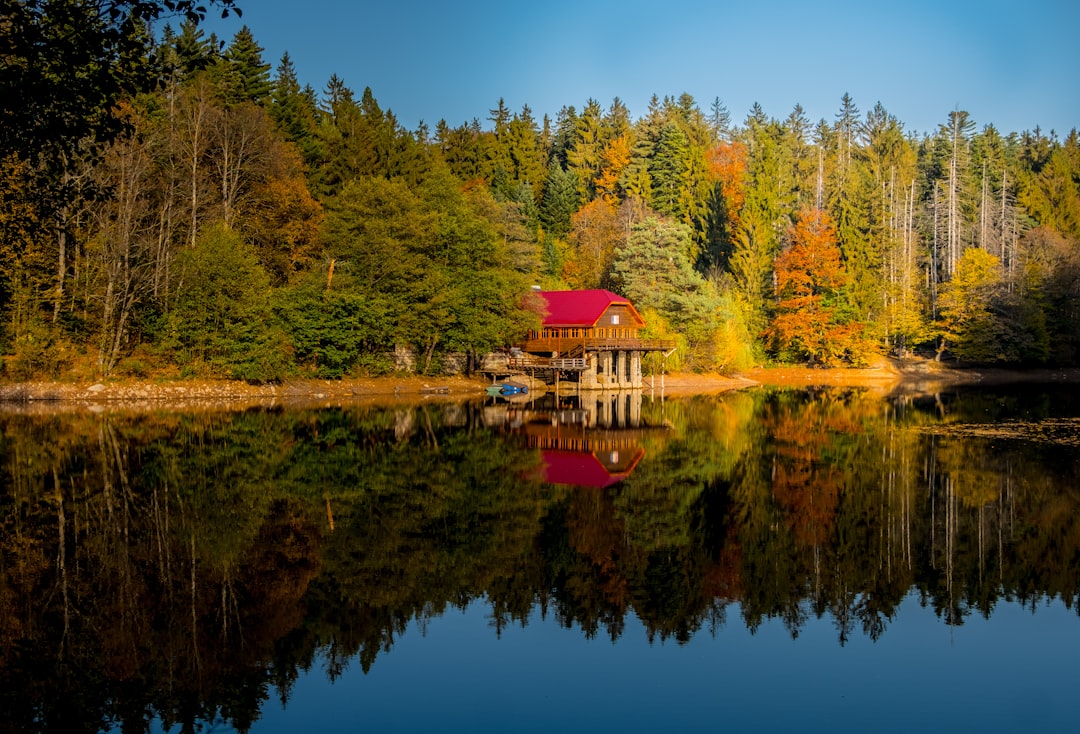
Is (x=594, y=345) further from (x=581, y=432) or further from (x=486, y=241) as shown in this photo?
(x=581, y=432)

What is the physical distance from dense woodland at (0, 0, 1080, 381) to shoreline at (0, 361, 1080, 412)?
3.29 feet

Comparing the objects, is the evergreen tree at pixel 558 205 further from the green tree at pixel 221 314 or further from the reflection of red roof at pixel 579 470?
the reflection of red roof at pixel 579 470

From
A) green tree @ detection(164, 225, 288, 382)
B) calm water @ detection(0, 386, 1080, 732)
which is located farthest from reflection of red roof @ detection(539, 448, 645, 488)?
green tree @ detection(164, 225, 288, 382)

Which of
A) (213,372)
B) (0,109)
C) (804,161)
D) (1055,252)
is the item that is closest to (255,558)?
(0,109)

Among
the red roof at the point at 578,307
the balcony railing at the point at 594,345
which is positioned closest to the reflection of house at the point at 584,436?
the balcony railing at the point at 594,345

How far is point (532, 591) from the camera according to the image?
15.7 metres

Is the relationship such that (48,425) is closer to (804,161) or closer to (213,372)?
(213,372)

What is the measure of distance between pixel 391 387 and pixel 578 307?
14.3 metres

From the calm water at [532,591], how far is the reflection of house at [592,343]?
2928 centimetres

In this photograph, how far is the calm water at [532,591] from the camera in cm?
1129

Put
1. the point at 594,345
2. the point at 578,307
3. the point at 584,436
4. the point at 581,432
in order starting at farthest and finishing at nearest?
the point at 578,307
the point at 594,345
the point at 581,432
the point at 584,436

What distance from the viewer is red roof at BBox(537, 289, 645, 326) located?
60.5 m

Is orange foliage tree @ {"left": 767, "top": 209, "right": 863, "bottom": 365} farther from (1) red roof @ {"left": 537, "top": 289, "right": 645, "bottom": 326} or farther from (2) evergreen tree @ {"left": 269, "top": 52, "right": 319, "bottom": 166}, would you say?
(2) evergreen tree @ {"left": 269, "top": 52, "right": 319, "bottom": 166}

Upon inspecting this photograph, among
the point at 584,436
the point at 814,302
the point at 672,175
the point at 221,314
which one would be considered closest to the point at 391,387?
the point at 221,314
